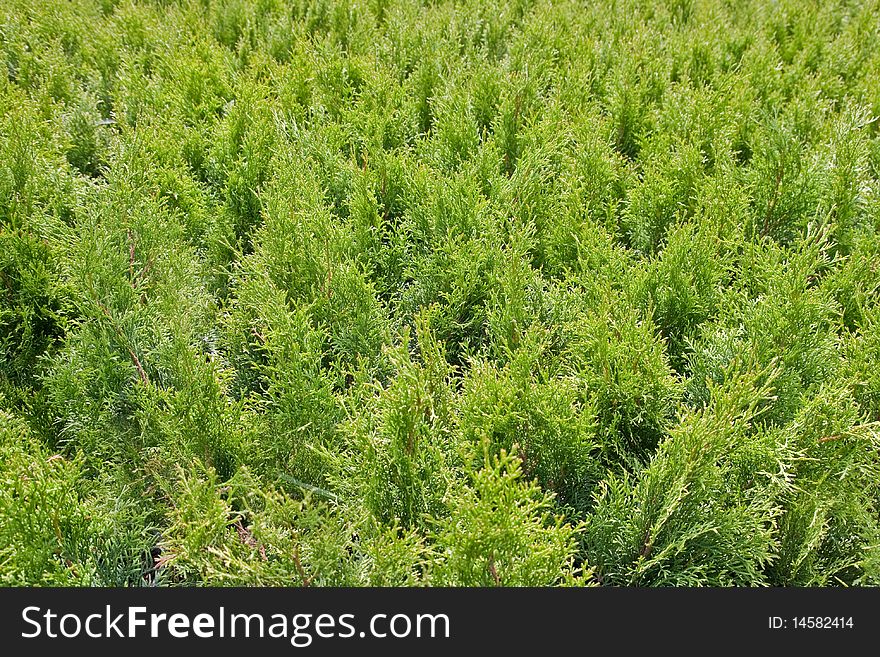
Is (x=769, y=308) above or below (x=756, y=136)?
below

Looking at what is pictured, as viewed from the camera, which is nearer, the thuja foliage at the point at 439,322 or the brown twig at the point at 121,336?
the thuja foliage at the point at 439,322

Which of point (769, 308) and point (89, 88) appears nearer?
point (769, 308)

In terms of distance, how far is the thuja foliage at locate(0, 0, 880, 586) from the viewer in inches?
84.4

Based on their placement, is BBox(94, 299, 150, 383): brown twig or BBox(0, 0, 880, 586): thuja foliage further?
BBox(94, 299, 150, 383): brown twig

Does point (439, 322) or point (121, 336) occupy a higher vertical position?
point (439, 322)

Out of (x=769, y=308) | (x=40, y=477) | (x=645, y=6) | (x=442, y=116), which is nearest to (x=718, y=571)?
(x=769, y=308)

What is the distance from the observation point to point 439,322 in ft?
9.88

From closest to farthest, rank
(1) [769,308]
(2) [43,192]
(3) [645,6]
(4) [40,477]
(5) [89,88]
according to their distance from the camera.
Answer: (4) [40,477]
(1) [769,308]
(2) [43,192]
(5) [89,88]
(3) [645,6]

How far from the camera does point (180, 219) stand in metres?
3.60

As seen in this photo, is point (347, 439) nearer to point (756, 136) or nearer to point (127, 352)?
point (127, 352)

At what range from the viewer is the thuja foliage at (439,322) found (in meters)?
2.14

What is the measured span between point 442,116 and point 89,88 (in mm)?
2492

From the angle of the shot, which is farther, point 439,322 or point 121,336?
point 439,322

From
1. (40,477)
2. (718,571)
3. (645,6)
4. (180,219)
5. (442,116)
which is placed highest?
(645,6)
